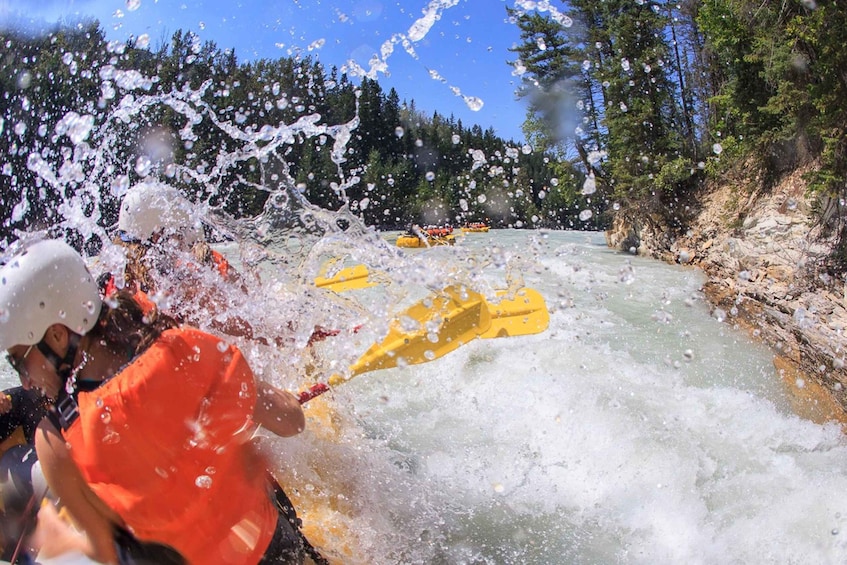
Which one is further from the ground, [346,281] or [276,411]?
[276,411]

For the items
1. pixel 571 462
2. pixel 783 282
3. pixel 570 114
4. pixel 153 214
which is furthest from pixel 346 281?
pixel 570 114

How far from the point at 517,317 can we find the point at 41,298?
3.29 m

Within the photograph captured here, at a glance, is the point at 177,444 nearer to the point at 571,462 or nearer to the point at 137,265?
the point at 137,265

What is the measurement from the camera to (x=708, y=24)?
14.0 metres

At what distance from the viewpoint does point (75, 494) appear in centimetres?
138

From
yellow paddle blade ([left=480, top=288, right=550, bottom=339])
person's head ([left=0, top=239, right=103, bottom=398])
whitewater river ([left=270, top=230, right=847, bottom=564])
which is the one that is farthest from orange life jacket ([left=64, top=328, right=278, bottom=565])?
yellow paddle blade ([left=480, top=288, right=550, bottom=339])

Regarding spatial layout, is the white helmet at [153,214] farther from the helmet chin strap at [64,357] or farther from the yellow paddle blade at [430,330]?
the helmet chin strap at [64,357]

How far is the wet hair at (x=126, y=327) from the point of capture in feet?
4.66

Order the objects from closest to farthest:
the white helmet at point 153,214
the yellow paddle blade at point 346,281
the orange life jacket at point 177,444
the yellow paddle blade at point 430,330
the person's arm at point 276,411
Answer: the orange life jacket at point 177,444
the person's arm at point 276,411
the white helmet at point 153,214
the yellow paddle blade at point 430,330
the yellow paddle blade at point 346,281

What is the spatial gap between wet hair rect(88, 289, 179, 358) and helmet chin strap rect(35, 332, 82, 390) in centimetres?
4

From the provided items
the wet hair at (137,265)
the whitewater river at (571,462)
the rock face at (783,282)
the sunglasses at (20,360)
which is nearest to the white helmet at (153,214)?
the wet hair at (137,265)

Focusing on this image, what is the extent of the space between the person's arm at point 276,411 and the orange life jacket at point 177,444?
0.05 meters

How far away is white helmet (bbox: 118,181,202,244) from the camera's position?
3098 millimetres

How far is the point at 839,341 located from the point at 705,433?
9.58ft
